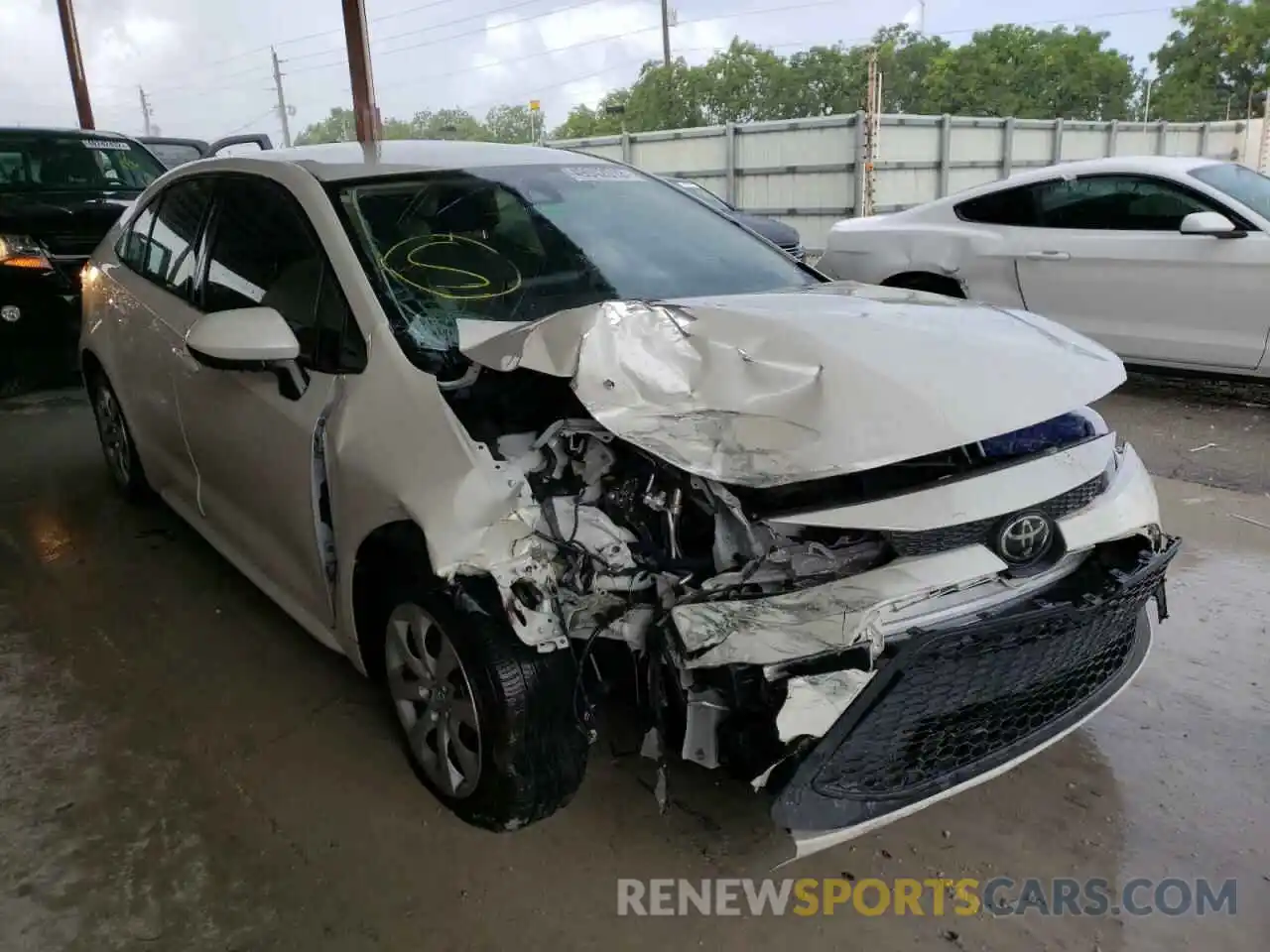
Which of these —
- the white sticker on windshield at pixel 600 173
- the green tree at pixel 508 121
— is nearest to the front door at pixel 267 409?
the white sticker on windshield at pixel 600 173

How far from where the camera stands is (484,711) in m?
2.07

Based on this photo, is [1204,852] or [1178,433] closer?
[1204,852]

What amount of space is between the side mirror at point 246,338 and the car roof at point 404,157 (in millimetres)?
550

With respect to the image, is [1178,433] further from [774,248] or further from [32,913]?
[32,913]

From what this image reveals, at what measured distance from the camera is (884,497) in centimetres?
190

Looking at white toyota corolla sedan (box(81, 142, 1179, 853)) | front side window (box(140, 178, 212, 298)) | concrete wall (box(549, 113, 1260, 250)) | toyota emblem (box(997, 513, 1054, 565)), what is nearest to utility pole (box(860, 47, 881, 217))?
concrete wall (box(549, 113, 1260, 250))

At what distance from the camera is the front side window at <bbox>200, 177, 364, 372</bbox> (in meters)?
2.48

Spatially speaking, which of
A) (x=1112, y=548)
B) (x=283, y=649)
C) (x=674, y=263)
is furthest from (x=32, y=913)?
(x=1112, y=548)

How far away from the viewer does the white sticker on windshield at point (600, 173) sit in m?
3.17

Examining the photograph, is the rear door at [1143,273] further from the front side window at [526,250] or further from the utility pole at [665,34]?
the utility pole at [665,34]

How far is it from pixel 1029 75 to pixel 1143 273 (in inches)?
1269

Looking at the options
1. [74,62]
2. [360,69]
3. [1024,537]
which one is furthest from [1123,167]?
[74,62]

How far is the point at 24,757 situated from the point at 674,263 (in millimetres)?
2251

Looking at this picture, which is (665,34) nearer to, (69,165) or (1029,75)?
(1029,75)
